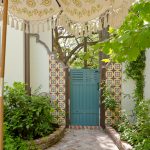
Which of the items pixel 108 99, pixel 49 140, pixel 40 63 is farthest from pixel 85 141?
pixel 40 63

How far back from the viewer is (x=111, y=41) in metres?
1.93

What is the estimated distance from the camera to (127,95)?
296 inches

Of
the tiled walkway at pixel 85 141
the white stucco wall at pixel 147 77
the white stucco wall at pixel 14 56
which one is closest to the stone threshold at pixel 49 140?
the tiled walkway at pixel 85 141

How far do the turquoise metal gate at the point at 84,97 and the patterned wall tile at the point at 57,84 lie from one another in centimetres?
31

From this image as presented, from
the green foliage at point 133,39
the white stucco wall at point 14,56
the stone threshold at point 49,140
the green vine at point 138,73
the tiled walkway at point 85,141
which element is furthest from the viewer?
the white stucco wall at point 14,56

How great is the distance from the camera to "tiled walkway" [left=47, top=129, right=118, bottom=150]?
624 centimetres

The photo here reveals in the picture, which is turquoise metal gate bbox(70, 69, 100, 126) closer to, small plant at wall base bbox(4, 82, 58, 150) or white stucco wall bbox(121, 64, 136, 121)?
white stucco wall bbox(121, 64, 136, 121)

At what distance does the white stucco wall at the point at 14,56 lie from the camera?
24.4 feet

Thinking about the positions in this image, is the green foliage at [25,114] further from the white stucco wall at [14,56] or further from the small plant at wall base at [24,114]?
the white stucco wall at [14,56]

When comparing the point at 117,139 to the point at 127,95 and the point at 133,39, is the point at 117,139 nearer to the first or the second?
the point at 127,95

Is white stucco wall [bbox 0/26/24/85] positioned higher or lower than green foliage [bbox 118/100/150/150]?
higher

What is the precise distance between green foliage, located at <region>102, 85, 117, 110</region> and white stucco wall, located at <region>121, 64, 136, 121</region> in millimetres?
278

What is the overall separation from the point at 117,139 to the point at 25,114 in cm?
193

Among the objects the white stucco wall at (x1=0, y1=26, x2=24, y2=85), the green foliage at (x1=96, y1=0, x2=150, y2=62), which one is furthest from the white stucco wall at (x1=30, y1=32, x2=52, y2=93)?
the green foliage at (x1=96, y1=0, x2=150, y2=62)
